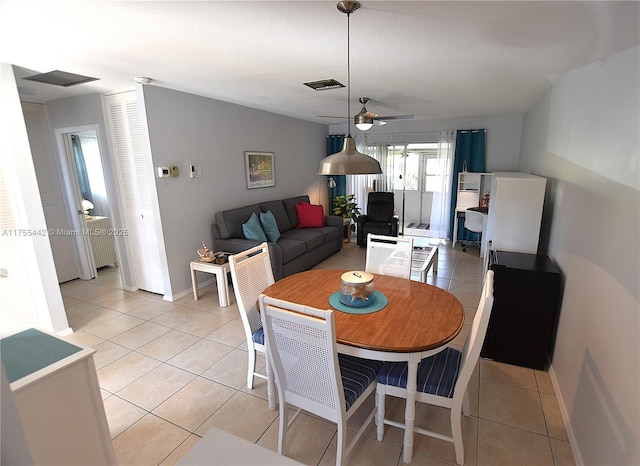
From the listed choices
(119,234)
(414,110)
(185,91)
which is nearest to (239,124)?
(185,91)

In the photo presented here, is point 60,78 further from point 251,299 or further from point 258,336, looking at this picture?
point 258,336

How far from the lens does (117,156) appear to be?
3760 millimetres

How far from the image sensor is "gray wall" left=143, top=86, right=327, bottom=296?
3.59m

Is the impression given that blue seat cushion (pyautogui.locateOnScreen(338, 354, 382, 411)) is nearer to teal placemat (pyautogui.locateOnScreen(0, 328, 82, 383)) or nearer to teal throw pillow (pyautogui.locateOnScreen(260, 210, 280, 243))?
teal placemat (pyautogui.locateOnScreen(0, 328, 82, 383))

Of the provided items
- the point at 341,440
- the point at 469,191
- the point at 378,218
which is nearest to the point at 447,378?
the point at 341,440

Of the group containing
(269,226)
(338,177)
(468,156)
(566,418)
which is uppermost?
(468,156)

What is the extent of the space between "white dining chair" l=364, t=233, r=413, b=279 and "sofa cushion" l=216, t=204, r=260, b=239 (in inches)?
85.2

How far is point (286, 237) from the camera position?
488 cm

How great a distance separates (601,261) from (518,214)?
126cm

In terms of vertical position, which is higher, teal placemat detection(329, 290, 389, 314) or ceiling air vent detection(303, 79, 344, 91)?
ceiling air vent detection(303, 79, 344, 91)

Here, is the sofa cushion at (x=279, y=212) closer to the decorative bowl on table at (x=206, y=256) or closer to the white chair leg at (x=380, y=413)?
the decorative bowl on table at (x=206, y=256)

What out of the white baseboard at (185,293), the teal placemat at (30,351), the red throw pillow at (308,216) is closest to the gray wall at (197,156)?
the white baseboard at (185,293)

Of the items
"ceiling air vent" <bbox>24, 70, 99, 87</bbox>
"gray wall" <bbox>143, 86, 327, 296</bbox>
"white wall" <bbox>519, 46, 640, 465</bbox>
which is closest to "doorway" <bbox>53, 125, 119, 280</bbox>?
"ceiling air vent" <bbox>24, 70, 99, 87</bbox>

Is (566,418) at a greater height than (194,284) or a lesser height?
lesser
